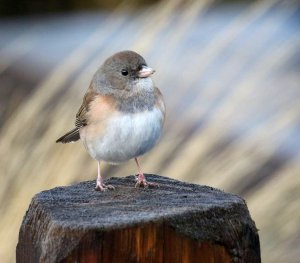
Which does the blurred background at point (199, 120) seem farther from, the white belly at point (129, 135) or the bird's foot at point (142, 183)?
the bird's foot at point (142, 183)

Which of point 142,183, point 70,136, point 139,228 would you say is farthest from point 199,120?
point 139,228

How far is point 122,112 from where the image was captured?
3.12 meters

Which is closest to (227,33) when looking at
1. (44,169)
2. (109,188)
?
(44,169)

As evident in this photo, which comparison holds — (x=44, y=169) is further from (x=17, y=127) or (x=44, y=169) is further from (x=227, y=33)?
(x=227, y=33)

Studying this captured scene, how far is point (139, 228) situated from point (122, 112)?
893 millimetres

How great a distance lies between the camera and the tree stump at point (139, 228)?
7.41 feet

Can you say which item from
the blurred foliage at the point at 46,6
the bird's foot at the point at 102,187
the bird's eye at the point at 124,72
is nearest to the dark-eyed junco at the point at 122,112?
the bird's eye at the point at 124,72

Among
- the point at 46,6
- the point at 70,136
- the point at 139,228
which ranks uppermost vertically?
the point at 139,228

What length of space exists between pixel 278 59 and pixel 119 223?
2286mm

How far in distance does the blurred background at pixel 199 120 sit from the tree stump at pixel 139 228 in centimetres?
148

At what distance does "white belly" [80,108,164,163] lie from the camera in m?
3.05

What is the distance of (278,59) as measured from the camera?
440 centimetres

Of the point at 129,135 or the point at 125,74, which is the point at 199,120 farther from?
the point at 129,135

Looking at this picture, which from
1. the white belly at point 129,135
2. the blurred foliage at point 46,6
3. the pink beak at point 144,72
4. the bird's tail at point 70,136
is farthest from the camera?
the blurred foliage at point 46,6
